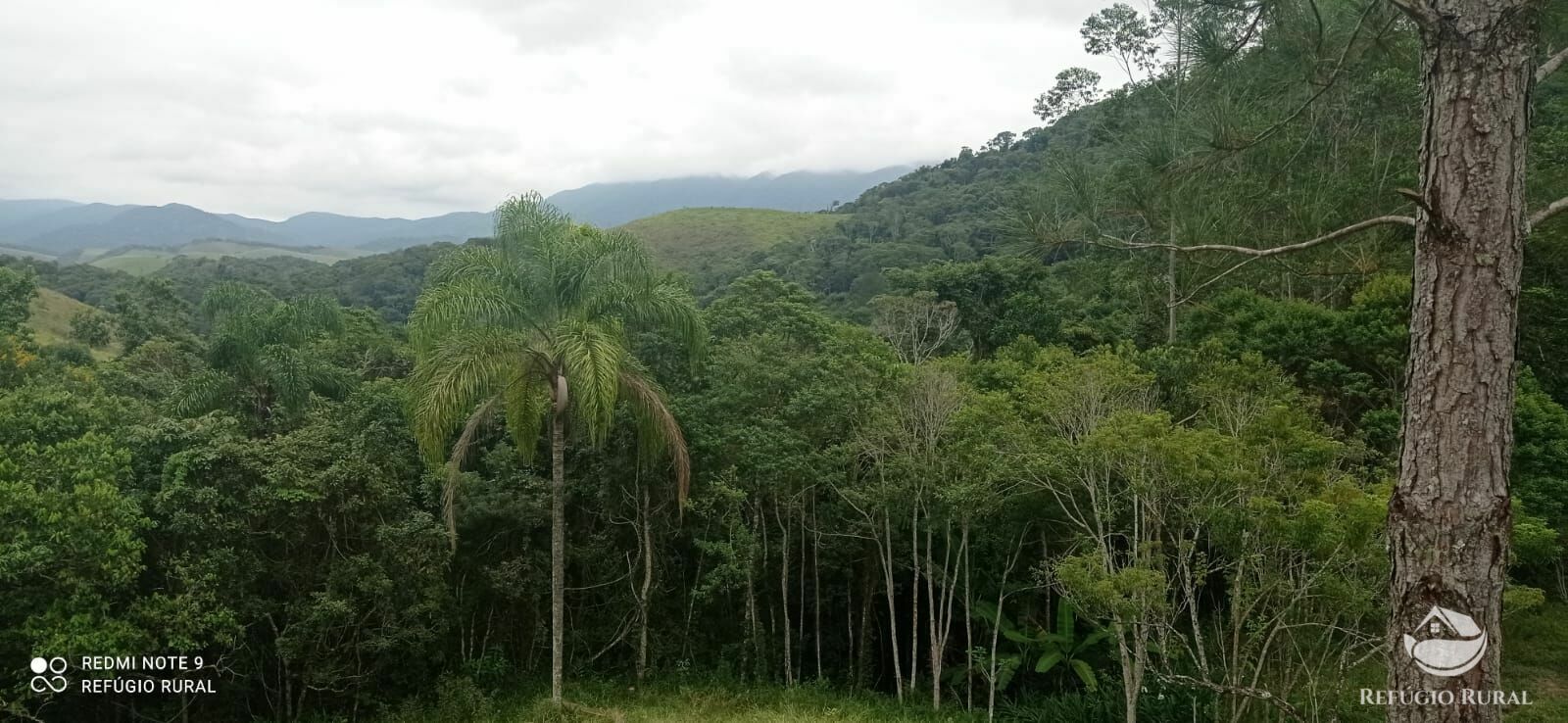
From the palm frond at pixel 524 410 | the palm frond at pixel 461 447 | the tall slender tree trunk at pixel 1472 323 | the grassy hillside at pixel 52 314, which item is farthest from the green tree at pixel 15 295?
the tall slender tree trunk at pixel 1472 323

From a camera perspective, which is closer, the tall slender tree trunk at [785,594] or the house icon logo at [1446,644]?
the house icon logo at [1446,644]

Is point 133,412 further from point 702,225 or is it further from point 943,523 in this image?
point 702,225

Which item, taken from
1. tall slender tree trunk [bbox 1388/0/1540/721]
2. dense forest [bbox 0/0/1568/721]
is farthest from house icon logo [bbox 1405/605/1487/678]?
dense forest [bbox 0/0/1568/721]

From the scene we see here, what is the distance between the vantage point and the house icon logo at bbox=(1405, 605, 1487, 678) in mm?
2527

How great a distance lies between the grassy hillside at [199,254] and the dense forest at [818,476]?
115540 millimetres

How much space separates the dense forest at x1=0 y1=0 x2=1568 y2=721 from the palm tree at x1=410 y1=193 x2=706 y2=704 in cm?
4

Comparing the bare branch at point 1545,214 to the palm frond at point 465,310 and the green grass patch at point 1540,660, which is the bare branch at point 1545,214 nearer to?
the palm frond at point 465,310

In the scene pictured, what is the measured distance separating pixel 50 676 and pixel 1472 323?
11.8 m

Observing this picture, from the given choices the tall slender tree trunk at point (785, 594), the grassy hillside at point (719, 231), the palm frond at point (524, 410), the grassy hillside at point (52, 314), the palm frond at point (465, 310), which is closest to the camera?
the palm frond at point (465, 310)

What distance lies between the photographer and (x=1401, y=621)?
2.67 metres

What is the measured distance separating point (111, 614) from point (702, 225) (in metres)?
71.0

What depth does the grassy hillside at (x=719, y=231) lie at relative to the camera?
68500 millimetres

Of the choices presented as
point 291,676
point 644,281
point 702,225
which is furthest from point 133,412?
point 702,225

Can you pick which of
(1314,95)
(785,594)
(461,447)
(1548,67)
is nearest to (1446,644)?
(1548,67)
